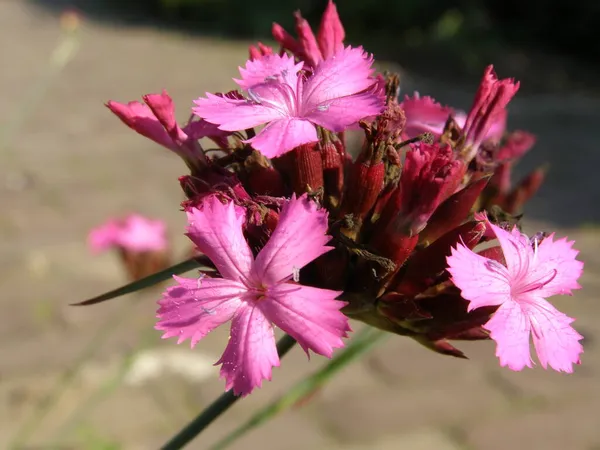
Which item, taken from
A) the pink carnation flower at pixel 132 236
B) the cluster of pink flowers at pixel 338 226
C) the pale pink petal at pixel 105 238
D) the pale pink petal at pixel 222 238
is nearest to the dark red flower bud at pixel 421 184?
the cluster of pink flowers at pixel 338 226

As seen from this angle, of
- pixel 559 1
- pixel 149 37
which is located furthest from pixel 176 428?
pixel 559 1

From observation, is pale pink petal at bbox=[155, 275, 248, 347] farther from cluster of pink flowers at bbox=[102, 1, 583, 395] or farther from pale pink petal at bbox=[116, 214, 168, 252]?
pale pink petal at bbox=[116, 214, 168, 252]

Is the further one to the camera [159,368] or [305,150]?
[159,368]

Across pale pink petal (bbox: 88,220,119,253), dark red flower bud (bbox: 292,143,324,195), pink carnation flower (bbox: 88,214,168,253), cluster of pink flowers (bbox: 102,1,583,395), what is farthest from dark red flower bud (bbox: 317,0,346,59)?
pale pink petal (bbox: 88,220,119,253)

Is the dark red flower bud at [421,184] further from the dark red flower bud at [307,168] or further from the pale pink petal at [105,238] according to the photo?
the pale pink petal at [105,238]

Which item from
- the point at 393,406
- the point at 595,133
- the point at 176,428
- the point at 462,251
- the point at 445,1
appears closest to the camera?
the point at 462,251

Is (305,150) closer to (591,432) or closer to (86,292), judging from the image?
(591,432)

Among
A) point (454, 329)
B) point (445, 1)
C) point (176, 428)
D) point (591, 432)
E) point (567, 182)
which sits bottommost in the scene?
point (176, 428)
